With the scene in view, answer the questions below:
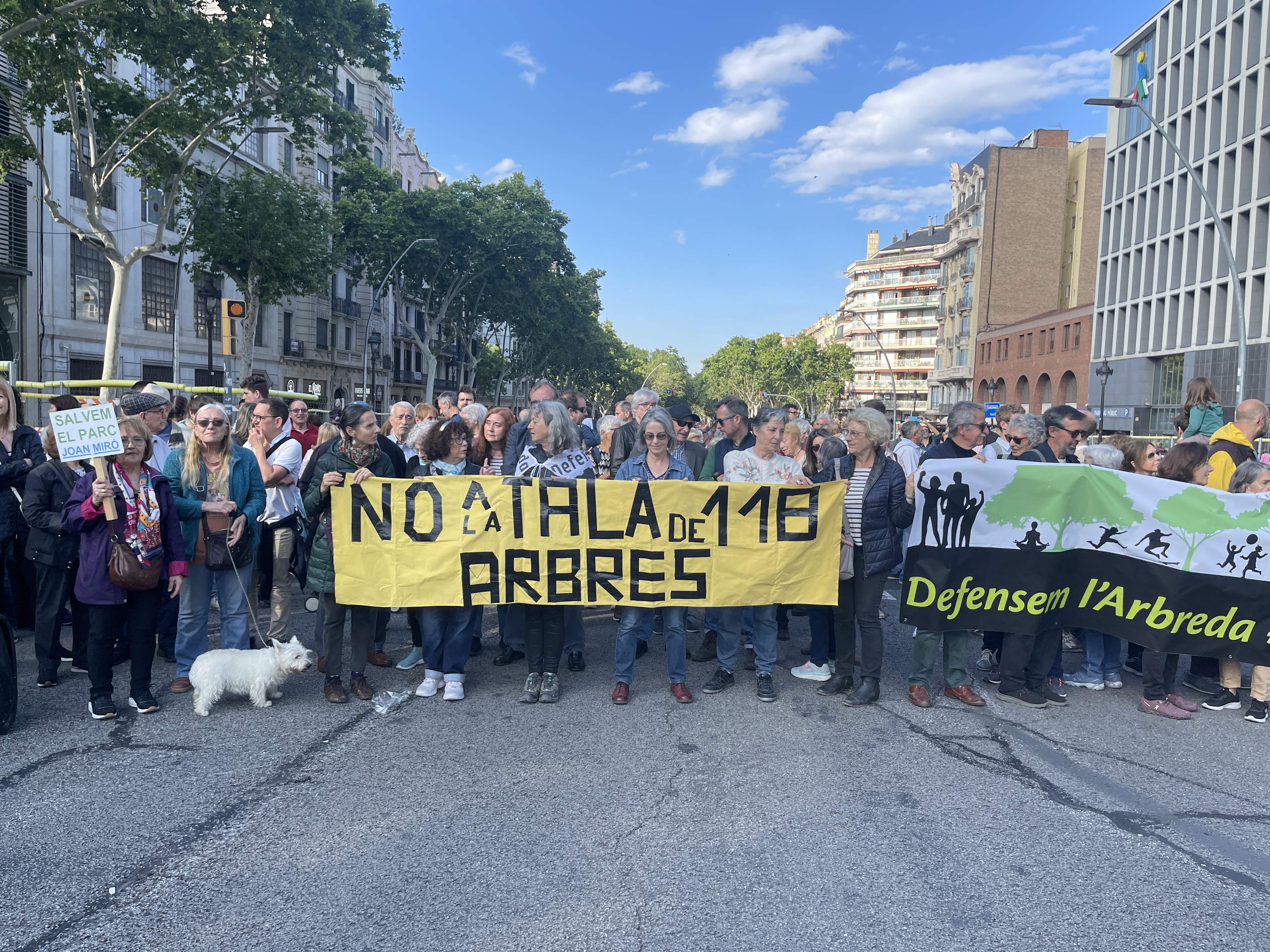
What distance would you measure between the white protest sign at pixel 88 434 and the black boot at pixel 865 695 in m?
4.76

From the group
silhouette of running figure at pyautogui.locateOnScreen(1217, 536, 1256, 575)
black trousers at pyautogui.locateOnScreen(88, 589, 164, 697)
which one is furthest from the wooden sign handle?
silhouette of running figure at pyautogui.locateOnScreen(1217, 536, 1256, 575)

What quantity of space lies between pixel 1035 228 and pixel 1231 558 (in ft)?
227

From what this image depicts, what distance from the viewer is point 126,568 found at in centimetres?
516

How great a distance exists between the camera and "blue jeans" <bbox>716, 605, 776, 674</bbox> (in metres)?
6.14

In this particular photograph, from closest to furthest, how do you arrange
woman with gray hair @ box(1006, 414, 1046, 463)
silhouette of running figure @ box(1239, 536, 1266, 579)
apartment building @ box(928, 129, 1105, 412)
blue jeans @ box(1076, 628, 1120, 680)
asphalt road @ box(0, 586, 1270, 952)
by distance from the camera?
asphalt road @ box(0, 586, 1270, 952), silhouette of running figure @ box(1239, 536, 1266, 579), blue jeans @ box(1076, 628, 1120, 680), woman with gray hair @ box(1006, 414, 1046, 463), apartment building @ box(928, 129, 1105, 412)

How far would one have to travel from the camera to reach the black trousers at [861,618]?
Result: 5922 mm

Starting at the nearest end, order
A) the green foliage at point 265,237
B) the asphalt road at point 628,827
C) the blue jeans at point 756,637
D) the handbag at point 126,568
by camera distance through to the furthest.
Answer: the asphalt road at point 628,827 < the handbag at point 126,568 < the blue jeans at point 756,637 < the green foliage at point 265,237

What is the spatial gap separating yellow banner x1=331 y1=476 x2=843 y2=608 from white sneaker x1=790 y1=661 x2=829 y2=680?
74 centimetres

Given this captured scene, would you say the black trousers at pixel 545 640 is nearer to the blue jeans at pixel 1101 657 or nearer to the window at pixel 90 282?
the blue jeans at pixel 1101 657

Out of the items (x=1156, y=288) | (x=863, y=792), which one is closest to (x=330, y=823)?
(x=863, y=792)

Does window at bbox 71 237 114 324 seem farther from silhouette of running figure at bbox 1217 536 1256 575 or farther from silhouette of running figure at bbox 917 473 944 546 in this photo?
silhouette of running figure at bbox 1217 536 1256 575

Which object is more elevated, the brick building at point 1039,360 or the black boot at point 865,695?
the brick building at point 1039,360

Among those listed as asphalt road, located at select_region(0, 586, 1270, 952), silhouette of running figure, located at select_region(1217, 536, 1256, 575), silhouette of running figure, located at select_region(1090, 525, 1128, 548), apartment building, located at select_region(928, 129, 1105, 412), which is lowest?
asphalt road, located at select_region(0, 586, 1270, 952)

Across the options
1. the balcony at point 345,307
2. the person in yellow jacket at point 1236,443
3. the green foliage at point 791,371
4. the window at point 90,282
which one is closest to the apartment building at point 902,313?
the green foliage at point 791,371
